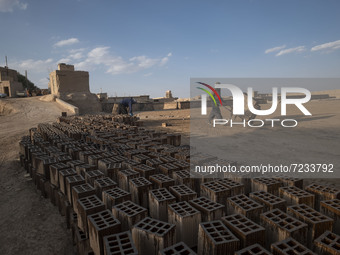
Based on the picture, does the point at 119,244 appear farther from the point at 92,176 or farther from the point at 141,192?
the point at 92,176

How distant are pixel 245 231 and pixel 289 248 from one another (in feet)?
0.98

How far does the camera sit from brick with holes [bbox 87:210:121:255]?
5.89ft

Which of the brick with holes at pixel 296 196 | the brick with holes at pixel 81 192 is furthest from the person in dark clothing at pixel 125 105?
the brick with holes at pixel 296 196

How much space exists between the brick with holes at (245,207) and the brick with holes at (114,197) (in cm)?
108

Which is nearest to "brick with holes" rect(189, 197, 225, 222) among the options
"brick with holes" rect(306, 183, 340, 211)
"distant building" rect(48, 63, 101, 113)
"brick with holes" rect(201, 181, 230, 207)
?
"brick with holes" rect(201, 181, 230, 207)

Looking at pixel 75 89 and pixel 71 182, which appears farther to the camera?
pixel 75 89

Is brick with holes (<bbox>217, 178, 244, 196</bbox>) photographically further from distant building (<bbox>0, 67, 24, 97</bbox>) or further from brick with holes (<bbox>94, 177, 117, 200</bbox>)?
distant building (<bbox>0, 67, 24, 97</bbox>)

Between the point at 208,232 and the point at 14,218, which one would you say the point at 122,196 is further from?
the point at 14,218

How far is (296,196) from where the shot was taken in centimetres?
231

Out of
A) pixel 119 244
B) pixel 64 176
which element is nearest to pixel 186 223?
pixel 119 244

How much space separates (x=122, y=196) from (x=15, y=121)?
14739 millimetres

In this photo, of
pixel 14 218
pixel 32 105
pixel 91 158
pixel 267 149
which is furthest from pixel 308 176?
pixel 32 105

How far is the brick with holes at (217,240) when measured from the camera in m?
1.54

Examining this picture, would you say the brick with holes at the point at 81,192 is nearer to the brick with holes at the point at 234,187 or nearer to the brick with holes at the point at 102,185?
the brick with holes at the point at 102,185
